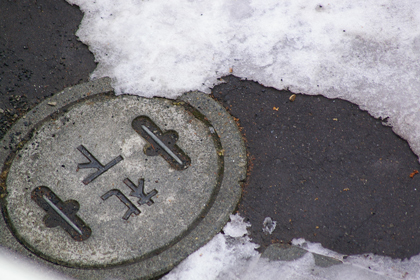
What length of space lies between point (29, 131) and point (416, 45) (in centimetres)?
352

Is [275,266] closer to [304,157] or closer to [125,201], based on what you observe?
[304,157]

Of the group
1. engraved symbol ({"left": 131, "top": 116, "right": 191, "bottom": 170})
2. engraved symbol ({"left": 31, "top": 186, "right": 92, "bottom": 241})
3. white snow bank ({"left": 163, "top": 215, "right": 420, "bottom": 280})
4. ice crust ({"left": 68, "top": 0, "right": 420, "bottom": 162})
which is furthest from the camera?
ice crust ({"left": 68, "top": 0, "right": 420, "bottom": 162})

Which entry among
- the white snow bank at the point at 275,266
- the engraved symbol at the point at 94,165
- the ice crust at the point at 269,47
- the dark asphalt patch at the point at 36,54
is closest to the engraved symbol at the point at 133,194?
the engraved symbol at the point at 94,165

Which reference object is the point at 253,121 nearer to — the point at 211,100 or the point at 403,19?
the point at 211,100

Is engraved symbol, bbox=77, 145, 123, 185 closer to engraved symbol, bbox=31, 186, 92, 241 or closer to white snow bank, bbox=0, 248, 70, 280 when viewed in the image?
engraved symbol, bbox=31, 186, 92, 241

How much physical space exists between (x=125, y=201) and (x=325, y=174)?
5.35ft

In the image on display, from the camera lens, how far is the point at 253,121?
2561mm

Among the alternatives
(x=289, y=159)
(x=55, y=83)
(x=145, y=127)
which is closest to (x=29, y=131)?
(x=55, y=83)

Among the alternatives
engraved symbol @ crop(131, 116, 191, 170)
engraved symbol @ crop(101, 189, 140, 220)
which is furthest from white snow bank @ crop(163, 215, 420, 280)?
engraved symbol @ crop(131, 116, 191, 170)

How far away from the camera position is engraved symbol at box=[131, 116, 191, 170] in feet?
8.07

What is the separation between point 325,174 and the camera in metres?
2.43

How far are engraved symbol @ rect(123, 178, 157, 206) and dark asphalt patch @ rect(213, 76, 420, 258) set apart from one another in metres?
0.74

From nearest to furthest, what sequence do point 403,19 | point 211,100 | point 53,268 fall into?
point 53,268
point 211,100
point 403,19

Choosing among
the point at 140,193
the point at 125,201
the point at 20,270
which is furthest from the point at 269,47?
the point at 20,270
